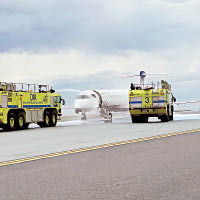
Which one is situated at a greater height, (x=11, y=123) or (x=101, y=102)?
(x=101, y=102)

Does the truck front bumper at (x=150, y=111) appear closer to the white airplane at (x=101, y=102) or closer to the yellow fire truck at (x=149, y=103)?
the yellow fire truck at (x=149, y=103)

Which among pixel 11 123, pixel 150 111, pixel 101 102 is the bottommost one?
pixel 11 123

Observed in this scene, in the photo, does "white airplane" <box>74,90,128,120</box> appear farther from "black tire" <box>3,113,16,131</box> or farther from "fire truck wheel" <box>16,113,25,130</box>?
"black tire" <box>3,113,16,131</box>

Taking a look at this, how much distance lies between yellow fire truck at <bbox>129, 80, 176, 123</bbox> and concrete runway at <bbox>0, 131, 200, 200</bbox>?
20.6 metres

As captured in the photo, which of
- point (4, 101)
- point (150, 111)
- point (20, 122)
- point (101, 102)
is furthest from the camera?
point (101, 102)

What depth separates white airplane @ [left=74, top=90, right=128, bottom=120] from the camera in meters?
40.8

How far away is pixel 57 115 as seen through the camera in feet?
111

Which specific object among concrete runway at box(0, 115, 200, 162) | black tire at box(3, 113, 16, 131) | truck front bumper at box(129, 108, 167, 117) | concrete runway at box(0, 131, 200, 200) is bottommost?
concrete runway at box(0, 131, 200, 200)

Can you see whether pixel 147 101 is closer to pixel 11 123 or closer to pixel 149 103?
pixel 149 103

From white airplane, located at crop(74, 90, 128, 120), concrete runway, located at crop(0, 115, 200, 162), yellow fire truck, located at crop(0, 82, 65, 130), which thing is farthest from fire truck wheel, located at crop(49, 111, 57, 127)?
concrete runway, located at crop(0, 115, 200, 162)

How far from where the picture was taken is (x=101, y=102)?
42719 mm

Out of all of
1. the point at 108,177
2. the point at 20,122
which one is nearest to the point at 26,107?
the point at 20,122

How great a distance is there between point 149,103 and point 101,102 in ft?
32.8

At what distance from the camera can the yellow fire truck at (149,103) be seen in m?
33.0
